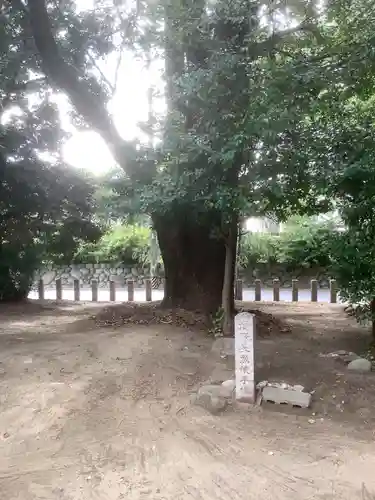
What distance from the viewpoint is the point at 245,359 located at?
15.6ft

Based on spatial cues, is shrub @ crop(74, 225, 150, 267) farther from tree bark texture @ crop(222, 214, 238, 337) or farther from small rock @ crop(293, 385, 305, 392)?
small rock @ crop(293, 385, 305, 392)

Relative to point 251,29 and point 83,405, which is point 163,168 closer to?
point 251,29

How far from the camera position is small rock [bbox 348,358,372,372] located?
17.8 ft

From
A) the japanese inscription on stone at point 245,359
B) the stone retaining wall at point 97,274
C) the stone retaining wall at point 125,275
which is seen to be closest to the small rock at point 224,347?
the japanese inscription on stone at point 245,359

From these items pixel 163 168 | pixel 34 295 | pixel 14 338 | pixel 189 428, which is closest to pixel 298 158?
pixel 163 168

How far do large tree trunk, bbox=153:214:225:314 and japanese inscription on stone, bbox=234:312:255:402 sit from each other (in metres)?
3.39

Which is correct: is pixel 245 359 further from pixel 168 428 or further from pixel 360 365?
pixel 360 365

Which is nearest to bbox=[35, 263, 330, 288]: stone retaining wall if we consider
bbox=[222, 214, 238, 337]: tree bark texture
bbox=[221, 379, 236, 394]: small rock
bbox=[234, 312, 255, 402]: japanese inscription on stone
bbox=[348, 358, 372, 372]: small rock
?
bbox=[222, 214, 238, 337]: tree bark texture

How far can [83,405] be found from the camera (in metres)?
4.84

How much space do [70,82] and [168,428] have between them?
A: 5695 millimetres

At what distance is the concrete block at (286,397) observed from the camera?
4.66m

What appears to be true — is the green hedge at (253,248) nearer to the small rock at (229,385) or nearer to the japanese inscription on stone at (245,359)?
the small rock at (229,385)

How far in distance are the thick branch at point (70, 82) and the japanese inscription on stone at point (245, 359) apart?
3792 mm

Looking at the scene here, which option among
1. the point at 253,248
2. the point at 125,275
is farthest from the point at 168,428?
the point at 125,275
